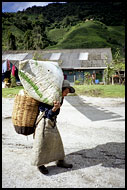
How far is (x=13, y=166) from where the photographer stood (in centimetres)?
306

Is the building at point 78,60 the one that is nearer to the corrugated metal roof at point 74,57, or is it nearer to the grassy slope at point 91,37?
the corrugated metal roof at point 74,57

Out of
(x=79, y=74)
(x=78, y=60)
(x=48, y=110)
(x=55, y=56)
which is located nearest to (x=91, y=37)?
(x=55, y=56)

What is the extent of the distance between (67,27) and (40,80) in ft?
339

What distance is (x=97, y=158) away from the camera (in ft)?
11.0

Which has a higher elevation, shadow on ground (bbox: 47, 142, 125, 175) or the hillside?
the hillside

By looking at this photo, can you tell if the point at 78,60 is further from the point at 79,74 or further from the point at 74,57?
the point at 79,74

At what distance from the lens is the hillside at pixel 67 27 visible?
2625 inches

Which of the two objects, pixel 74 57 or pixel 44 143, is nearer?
pixel 44 143

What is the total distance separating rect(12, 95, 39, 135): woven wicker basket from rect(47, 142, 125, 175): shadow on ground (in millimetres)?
885

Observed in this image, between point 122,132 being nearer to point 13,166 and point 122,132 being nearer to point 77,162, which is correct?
point 77,162

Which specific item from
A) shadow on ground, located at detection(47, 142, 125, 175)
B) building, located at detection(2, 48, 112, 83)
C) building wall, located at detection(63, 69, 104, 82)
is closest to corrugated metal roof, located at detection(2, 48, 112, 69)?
building, located at detection(2, 48, 112, 83)

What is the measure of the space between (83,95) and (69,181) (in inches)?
351

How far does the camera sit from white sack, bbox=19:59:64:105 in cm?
259

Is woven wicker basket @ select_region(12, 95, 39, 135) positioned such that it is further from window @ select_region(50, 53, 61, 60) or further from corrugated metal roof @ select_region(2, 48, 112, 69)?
window @ select_region(50, 53, 61, 60)
